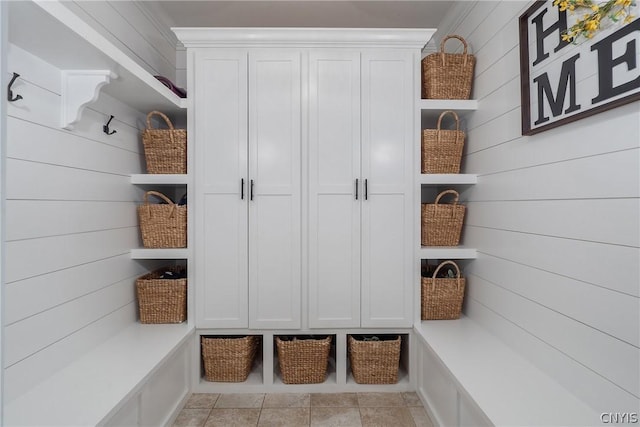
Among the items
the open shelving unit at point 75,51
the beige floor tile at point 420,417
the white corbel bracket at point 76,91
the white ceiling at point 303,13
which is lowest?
the beige floor tile at point 420,417

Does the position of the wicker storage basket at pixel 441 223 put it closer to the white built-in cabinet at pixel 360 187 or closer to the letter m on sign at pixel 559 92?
the white built-in cabinet at pixel 360 187

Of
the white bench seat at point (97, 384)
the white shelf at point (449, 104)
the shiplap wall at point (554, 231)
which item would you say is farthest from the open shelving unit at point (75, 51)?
the shiplap wall at point (554, 231)

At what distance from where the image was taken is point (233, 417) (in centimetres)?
192

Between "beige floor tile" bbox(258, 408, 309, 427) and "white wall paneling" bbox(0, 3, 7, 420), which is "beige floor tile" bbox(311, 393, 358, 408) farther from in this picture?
"white wall paneling" bbox(0, 3, 7, 420)

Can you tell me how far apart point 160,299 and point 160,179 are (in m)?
0.73

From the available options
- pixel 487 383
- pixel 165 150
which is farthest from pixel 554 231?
pixel 165 150

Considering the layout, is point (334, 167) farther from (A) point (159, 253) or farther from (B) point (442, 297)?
(A) point (159, 253)

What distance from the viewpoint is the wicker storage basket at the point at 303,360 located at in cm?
214

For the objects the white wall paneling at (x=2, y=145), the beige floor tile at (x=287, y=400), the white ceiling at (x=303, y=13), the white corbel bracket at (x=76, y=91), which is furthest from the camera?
the white ceiling at (x=303, y=13)

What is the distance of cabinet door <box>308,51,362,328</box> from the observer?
2.15 metres

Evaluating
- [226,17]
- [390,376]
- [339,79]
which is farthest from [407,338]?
[226,17]

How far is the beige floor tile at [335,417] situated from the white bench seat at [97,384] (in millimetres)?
850

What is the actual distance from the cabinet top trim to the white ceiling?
1.12 feet

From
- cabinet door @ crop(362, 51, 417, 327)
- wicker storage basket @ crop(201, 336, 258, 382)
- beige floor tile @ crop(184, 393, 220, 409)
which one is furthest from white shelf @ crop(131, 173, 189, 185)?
beige floor tile @ crop(184, 393, 220, 409)
